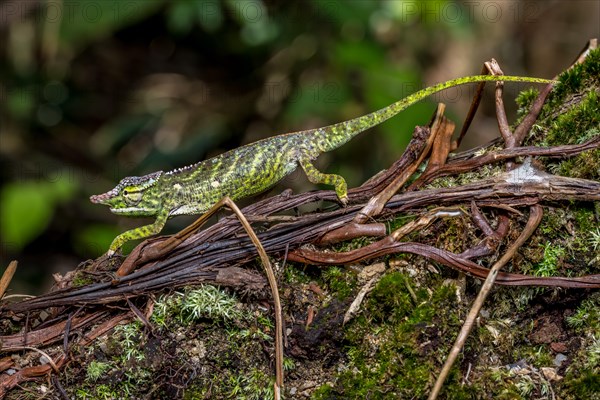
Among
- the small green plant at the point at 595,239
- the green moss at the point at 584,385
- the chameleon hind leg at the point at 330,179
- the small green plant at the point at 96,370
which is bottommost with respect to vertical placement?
the green moss at the point at 584,385

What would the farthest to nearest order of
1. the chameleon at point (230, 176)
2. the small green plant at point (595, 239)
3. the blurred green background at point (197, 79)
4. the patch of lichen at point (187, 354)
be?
the blurred green background at point (197, 79), the chameleon at point (230, 176), the small green plant at point (595, 239), the patch of lichen at point (187, 354)

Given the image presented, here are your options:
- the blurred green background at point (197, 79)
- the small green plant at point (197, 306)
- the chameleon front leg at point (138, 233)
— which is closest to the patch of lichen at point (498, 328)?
the small green plant at point (197, 306)

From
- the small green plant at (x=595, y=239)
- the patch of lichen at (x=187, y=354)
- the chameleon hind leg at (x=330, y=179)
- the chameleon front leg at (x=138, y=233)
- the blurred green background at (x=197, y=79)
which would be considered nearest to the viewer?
the patch of lichen at (x=187, y=354)

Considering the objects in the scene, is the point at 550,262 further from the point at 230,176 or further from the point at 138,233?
the point at 138,233

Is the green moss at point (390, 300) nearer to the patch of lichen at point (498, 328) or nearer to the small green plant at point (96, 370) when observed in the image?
the patch of lichen at point (498, 328)

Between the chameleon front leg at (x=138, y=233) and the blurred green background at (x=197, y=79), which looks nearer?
the chameleon front leg at (x=138, y=233)

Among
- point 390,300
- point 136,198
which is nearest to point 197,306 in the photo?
point 390,300

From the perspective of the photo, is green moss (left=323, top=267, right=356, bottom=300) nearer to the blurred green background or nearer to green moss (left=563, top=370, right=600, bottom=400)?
green moss (left=563, top=370, right=600, bottom=400)

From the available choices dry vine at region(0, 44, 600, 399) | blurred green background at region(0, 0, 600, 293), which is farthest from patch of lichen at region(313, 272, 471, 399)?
blurred green background at region(0, 0, 600, 293)
